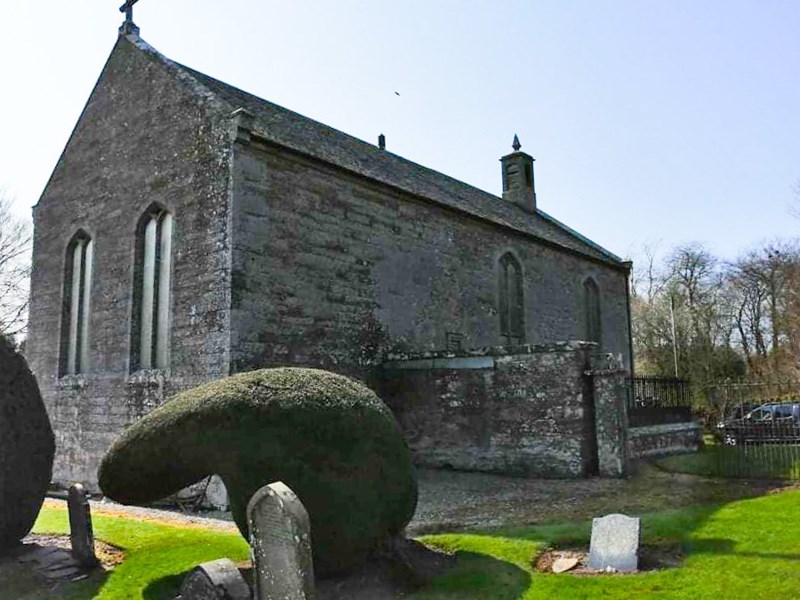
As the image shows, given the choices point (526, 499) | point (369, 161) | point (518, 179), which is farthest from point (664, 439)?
point (518, 179)

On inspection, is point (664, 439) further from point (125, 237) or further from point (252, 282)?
point (125, 237)

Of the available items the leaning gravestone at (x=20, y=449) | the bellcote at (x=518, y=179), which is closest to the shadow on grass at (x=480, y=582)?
the leaning gravestone at (x=20, y=449)

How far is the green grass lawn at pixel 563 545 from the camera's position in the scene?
6.29 m

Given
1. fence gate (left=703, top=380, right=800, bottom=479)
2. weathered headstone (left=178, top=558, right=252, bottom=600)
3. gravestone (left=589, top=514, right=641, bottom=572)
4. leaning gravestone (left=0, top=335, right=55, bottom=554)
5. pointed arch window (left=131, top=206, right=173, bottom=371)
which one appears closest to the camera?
weathered headstone (left=178, top=558, right=252, bottom=600)

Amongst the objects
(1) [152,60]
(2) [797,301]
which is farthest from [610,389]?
(2) [797,301]

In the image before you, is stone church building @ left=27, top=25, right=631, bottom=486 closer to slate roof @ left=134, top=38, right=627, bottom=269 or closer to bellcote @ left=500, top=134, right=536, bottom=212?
slate roof @ left=134, top=38, right=627, bottom=269

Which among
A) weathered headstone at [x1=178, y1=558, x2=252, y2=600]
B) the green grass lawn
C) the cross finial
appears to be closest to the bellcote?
the cross finial

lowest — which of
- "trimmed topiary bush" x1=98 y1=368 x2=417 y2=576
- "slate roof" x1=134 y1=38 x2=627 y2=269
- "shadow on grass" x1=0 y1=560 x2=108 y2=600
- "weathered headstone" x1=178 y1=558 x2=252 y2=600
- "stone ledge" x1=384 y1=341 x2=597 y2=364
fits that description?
"shadow on grass" x1=0 y1=560 x2=108 y2=600

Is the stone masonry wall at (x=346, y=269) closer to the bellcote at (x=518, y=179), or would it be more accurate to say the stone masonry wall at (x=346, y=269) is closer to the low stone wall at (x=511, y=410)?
the low stone wall at (x=511, y=410)

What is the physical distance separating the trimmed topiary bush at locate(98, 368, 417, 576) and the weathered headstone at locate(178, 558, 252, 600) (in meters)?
0.72

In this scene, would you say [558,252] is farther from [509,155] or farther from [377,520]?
[377,520]

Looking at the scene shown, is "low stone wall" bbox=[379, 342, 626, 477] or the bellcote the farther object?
the bellcote

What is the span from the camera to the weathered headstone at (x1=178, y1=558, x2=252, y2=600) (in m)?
5.95

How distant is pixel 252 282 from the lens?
13.0m
